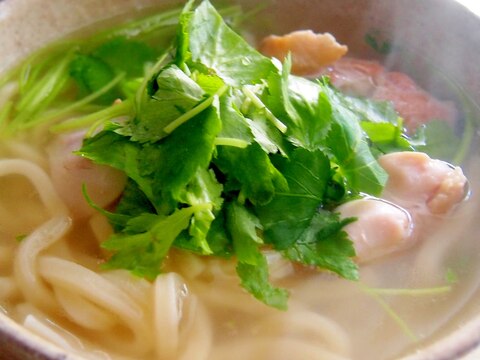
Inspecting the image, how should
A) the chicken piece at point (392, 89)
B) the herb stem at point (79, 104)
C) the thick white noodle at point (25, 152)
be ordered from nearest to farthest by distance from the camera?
1. the thick white noodle at point (25, 152)
2. the herb stem at point (79, 104)
3. the chicken piece at point (392, 89)

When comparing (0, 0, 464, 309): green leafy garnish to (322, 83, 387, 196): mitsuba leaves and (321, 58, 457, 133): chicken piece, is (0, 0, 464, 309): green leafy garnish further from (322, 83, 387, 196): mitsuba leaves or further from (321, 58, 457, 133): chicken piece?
(321, 58, 457, 133): chicken piece

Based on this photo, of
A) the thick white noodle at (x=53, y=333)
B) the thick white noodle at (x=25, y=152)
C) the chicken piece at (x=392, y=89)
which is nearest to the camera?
the thick white noodle at (x=53, y=333)

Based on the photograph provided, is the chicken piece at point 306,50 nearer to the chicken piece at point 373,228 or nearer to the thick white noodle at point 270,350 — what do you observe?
the chicken piece at point 373,228

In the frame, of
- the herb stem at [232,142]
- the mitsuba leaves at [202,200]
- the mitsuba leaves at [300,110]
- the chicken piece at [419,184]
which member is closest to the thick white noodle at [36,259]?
the mitsuba leaves at [202,200]

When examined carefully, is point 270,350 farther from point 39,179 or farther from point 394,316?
point 39,179

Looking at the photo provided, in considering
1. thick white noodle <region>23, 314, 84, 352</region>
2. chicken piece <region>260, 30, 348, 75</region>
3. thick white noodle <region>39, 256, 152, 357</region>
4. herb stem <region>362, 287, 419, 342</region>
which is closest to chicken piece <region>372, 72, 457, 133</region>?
chicken piece <region>260, 30, 348, 75</region>

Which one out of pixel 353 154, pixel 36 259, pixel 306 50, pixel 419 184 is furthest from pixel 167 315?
pixel 306 50
